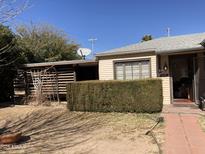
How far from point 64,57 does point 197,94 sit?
24810 millimetres

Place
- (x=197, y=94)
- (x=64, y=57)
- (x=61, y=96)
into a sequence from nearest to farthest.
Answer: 1. (x=197, y=94)
2. (x=61, y=96)
3. (x=64, y=57)

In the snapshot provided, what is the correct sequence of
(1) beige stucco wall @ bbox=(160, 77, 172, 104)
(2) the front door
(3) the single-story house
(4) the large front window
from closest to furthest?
(3) the single-story house, (2) the front door, (1) beige stucco wall @ bbox=(160, 77, 172, 104), (4) the large front window

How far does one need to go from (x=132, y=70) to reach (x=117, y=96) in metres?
2.78

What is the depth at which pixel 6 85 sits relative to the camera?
16391mm

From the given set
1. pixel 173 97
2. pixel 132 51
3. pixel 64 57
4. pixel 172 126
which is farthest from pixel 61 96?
pixel 64 57

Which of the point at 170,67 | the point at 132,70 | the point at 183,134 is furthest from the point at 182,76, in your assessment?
the point at 183,134

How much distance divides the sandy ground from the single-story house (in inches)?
128

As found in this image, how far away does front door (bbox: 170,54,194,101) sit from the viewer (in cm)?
1262

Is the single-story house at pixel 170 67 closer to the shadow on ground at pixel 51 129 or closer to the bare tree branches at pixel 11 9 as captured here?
the shadow on ground at pixel 51 129

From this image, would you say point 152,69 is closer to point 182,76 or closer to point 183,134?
point 182,76

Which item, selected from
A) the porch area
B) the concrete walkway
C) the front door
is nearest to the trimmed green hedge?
the concrete walkway

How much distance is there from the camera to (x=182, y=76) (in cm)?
1306

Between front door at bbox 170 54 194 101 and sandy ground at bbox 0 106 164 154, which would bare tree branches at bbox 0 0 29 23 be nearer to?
sandy ground at bbox 0 106 164 154

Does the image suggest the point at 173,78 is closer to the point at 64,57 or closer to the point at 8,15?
the point at 8,15
